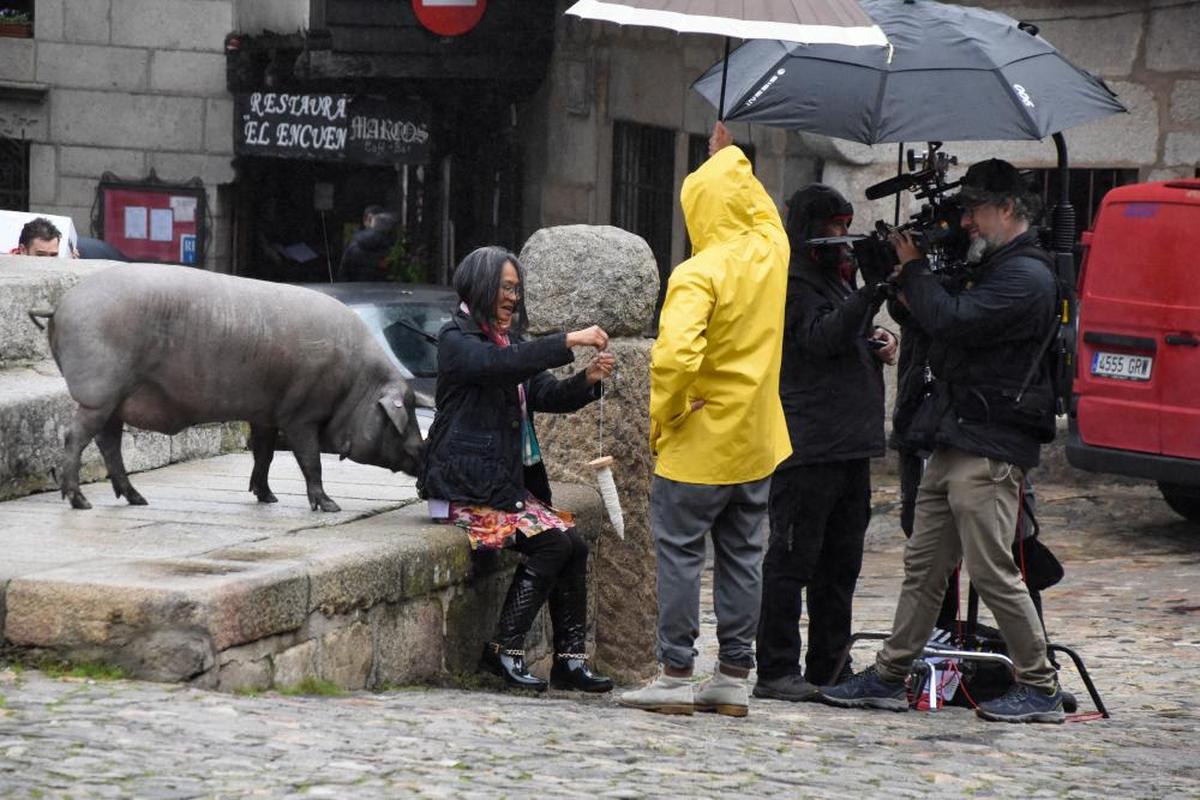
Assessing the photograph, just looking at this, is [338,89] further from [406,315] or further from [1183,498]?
[1183,498]

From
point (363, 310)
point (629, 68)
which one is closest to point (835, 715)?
point (363, 310)

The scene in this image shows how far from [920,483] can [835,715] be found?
827 mm

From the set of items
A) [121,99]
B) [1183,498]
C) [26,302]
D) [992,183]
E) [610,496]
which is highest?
[121,99]

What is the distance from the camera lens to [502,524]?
22.5 feet

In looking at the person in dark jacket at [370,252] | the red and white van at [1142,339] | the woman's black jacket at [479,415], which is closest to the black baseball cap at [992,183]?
the woman's black jacket at [479,415]

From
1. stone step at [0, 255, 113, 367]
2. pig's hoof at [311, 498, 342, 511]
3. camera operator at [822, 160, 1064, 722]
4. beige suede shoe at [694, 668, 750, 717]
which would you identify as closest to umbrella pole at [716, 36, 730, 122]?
camera operator at [822, 160, 1064, 722]

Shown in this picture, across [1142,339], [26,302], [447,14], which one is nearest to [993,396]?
[26,302]

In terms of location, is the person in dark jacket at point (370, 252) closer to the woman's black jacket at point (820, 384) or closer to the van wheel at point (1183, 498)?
the van wheel at point (1183, 498)

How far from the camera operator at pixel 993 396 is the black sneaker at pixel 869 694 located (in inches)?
12.6

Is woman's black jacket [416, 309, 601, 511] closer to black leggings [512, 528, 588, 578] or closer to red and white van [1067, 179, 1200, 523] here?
black leggings [512, 528, 588, 578]

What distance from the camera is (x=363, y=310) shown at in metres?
12.0

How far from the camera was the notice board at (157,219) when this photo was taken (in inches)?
736

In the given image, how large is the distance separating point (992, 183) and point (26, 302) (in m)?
3.88

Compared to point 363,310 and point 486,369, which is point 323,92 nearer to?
point 363,310
